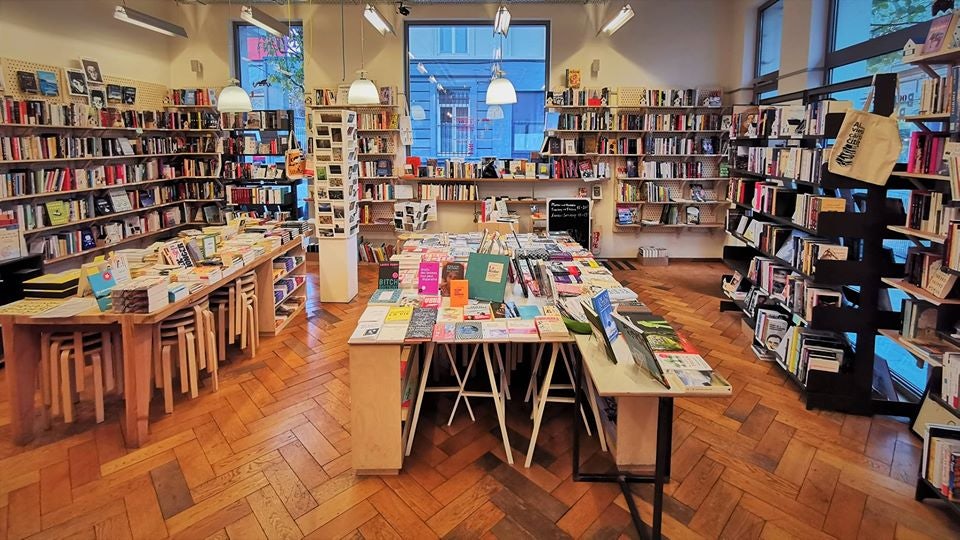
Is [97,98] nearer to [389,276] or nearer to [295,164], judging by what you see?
[295,164]

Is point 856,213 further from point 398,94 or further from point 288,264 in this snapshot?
point 398,94

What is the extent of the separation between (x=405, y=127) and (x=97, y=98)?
4.05 meters

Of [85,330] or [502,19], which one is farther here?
[502,19]

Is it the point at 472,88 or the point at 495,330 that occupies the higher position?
the point at 472,88

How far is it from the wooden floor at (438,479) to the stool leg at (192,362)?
0.12m

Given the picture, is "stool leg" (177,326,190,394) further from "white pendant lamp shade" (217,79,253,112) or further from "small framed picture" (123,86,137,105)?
"small framed picture" (123,86,137,105)

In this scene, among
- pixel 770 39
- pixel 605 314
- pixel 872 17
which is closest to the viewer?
pixel 605 314

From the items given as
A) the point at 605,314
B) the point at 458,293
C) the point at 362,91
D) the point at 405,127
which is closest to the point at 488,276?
the point at 458,293

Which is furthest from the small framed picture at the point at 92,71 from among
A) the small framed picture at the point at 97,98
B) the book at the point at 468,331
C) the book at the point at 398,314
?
the book at the point at 468,331

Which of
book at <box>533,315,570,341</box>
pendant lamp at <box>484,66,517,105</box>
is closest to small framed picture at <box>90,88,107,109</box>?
pendant lamp at <box>484,66,517,105</box>

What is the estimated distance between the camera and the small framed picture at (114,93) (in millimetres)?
7250

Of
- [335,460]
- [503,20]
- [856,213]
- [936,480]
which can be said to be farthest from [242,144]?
[936,480]

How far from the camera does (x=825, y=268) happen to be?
3.75m

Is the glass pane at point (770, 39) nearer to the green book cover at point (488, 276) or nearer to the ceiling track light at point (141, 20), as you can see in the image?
the green book cover at point (488, 276)
